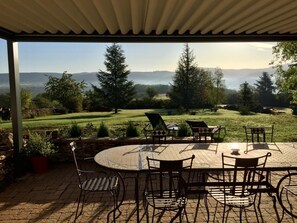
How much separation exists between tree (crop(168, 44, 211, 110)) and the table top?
22.5 meters

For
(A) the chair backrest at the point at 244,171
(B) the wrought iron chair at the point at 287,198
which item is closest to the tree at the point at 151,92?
(B) the wrought iron chair at the point at 287,198

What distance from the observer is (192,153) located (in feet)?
12.3

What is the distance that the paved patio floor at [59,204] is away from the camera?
11.3 ft

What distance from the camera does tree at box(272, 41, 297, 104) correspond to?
9.47 metres

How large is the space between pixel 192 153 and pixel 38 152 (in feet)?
9.69

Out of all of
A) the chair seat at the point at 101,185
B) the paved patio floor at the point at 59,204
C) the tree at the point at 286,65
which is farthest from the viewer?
the tree at the point at 286,65

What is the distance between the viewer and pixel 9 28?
3.87m

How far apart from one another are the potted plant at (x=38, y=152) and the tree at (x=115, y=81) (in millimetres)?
20464

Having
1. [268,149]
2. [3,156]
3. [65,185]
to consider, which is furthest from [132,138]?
[268,149]

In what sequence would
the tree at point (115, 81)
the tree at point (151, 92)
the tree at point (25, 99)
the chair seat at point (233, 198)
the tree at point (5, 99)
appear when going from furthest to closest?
1. the tree at point (151, 92)
2. the tree at point (115, 81)
3. the tree at point (5, 99)
4. the tree at point (25, 99)
5. the chair seat at point (233, 198)

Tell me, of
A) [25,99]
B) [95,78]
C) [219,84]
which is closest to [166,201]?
[25,99]

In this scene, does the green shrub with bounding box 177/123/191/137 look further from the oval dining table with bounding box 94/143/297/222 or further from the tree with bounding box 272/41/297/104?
the tree with bounding box 272/41/297/104

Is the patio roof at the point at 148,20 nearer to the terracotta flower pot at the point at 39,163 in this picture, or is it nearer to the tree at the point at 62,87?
the terracotta flower pot at the point at 39,163

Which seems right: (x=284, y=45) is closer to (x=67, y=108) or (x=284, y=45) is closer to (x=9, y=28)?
(x=9, y=28)
